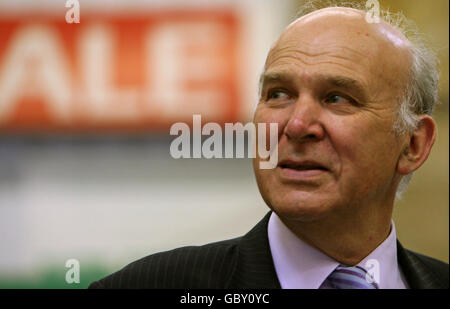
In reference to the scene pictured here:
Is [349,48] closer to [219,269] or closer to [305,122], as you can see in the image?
[305,122]

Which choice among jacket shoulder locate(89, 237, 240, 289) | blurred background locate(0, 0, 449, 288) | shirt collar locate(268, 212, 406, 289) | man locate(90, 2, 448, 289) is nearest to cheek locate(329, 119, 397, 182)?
man locate(90, 2, 448, 289)

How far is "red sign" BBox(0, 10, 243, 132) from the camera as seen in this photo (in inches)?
149

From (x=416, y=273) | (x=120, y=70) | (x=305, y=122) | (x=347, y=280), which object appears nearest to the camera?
(x=305, y=122)

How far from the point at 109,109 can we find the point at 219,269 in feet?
7.50

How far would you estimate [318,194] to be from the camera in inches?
65.9

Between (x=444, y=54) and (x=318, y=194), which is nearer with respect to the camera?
(x=318, y=194)

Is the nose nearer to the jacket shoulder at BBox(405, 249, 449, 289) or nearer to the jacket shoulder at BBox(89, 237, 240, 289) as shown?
the jacket shoulder at BBox(89, 237, 240, 289)

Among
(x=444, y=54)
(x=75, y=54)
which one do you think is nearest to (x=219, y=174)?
(x=75, y=54)

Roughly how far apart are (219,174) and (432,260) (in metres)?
1.83

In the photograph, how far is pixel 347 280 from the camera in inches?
69.1

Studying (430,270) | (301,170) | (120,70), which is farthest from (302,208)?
(120,70)

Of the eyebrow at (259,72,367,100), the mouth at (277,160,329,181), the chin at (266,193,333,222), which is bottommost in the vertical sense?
the chin at (266,193,333,222)

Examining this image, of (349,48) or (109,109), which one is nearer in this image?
(349,48)
